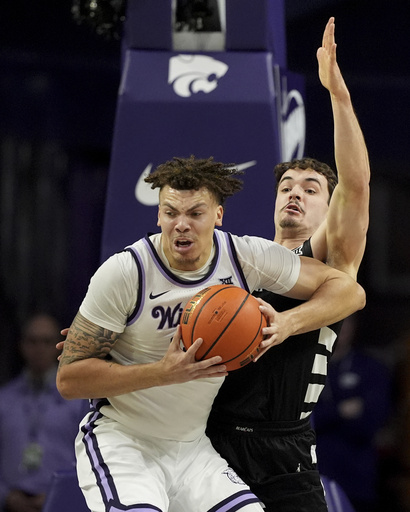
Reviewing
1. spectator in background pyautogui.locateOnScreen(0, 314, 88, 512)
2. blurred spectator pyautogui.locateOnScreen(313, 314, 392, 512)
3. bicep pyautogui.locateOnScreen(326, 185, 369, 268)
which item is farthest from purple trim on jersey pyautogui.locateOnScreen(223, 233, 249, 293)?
blurred spectator pyautogui.locateOnScreen(313, 314, 392, 512)

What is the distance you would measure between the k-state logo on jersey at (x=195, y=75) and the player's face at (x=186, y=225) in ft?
5.54

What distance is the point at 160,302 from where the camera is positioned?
3668 mm

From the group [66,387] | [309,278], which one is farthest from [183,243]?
[66,387]

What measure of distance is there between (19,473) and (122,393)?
388 centimetres

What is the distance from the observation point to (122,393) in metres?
3.55

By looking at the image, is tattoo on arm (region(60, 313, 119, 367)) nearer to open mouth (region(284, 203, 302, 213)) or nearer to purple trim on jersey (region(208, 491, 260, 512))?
purple trim on jersey (region(208, 491, 260, 512))

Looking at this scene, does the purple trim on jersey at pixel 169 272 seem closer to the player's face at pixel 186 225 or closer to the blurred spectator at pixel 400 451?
the player's face at pixel 186 225

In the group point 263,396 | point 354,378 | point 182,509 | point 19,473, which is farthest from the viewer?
point 354,378

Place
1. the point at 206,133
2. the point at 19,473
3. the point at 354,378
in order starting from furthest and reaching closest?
the point at 354,378
the point at 19,473
the point at 206,133

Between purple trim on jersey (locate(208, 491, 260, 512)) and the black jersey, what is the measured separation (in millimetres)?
536

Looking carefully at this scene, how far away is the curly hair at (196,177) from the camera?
146 inches

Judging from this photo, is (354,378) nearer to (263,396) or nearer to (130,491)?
(263,396)

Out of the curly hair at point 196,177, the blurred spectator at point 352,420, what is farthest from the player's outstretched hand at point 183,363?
the blurred spectator at point 352,420

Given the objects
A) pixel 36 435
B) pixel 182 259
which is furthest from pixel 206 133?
pixel 36 435
